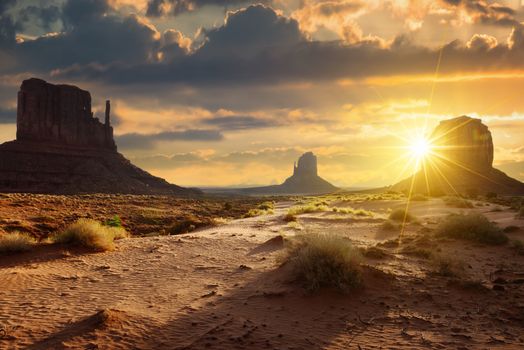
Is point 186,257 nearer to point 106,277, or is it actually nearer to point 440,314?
point 106,277

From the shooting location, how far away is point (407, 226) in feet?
76.8

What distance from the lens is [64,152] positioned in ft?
335

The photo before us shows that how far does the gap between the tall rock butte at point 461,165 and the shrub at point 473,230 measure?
73.5m

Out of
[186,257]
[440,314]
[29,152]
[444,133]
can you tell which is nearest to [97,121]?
[29,152]

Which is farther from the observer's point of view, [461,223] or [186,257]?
[461,223]

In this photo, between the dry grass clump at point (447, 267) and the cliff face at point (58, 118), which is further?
the cliff face at point (58, 118)

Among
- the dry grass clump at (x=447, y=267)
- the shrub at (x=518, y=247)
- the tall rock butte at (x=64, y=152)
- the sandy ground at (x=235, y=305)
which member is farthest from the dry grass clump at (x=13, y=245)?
the tall rock butte at (x=64, y=152)

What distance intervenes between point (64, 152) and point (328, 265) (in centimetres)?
10848

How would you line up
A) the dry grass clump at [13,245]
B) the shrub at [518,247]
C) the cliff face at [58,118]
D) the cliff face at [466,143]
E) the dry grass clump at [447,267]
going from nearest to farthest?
1. the dry grass clump at [447,267]
2. the dry grass clump at [13,245]
3. the shrub at [518,247]
4. the cliff face at [58,118]
5. the cliff face at [466,143]

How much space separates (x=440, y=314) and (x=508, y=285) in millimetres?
3512

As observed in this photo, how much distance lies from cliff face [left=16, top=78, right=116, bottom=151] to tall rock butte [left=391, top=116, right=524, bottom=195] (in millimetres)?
96018

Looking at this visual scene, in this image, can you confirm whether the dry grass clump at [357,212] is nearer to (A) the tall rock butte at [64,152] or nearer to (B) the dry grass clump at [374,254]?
(B) the dry grass clump at [374,254]

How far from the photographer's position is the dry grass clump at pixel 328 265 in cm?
927

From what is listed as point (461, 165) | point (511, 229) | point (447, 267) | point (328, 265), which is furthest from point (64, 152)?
point (461, 165)
